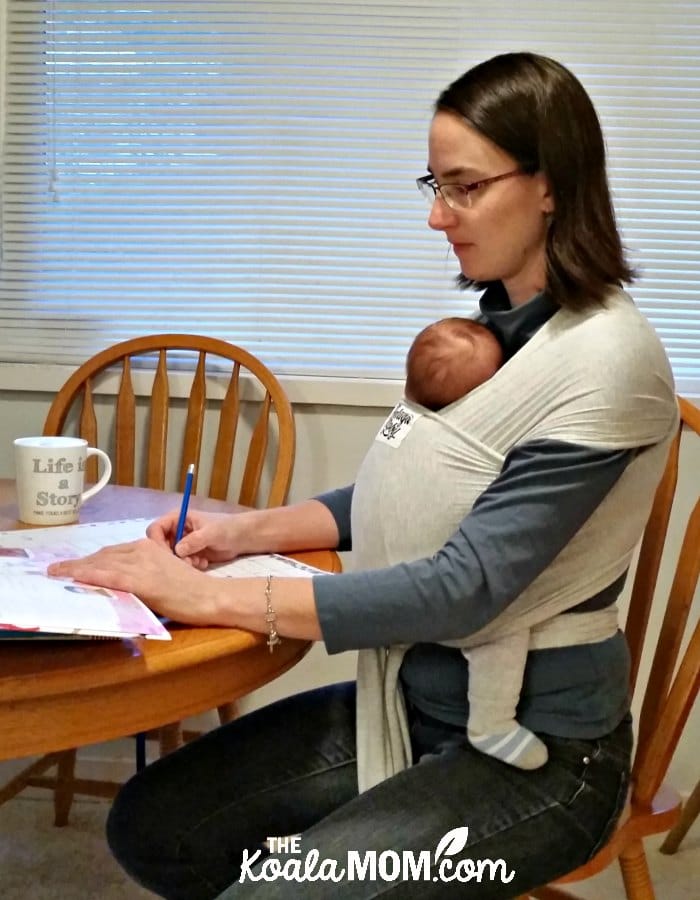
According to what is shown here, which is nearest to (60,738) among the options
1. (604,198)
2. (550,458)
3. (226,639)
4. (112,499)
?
(226,639)

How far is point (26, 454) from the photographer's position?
120cm

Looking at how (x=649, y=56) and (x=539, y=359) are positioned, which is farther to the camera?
(x=649, y=56)

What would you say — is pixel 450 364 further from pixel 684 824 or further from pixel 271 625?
pixel 684 824

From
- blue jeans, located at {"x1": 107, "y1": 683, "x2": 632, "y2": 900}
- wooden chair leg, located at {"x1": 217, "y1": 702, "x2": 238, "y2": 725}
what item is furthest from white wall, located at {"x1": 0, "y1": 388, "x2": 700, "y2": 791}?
blue jeans, located at {"x1": 107, "y1": 683, "x2": 632, "y2": 900}

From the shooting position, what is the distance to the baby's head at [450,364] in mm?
1053

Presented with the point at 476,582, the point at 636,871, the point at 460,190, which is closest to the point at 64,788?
the point at 636,871

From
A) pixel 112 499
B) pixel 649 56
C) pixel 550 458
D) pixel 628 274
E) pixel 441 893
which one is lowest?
pixel 441 893

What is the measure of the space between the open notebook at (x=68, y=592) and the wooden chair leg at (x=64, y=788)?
0.90 m

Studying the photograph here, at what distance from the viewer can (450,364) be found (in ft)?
3.47

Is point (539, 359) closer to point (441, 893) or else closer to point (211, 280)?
point (441, 893)

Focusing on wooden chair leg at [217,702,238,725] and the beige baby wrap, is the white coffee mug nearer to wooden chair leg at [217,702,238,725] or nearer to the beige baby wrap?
the beige baby wrap

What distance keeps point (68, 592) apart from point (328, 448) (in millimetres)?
1147

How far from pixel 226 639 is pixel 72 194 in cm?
136

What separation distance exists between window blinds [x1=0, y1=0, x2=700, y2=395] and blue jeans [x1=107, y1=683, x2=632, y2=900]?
3.17 feet
